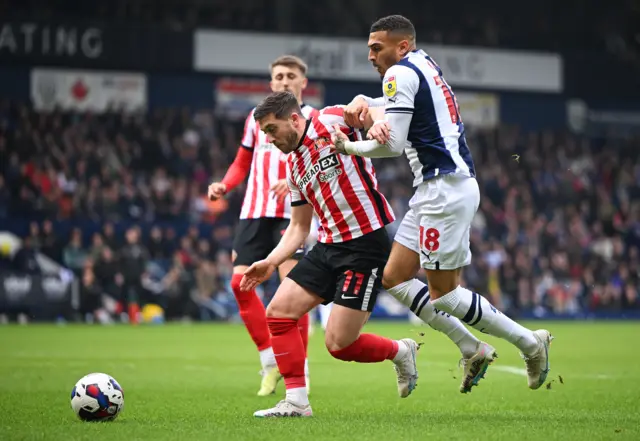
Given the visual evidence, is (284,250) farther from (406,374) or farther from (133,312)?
(133,312)

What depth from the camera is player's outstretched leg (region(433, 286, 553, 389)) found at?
21.1 ft

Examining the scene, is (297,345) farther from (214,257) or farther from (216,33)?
(216,33)

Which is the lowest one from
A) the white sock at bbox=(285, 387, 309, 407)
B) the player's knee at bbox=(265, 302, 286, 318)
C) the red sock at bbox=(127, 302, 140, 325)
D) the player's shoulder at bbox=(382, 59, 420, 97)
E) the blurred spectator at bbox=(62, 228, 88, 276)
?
the red sock at bbox=(127, 302, 140, 325)

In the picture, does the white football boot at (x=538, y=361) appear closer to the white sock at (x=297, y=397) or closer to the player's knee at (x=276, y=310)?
the white sock at (x=297, y=397)

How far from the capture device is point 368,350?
22.4 feet

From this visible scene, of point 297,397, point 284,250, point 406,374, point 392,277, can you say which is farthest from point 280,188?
point 297,397

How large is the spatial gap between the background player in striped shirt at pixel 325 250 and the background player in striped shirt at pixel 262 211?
1660 mm

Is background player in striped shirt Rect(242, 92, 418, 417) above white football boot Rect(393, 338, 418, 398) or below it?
above

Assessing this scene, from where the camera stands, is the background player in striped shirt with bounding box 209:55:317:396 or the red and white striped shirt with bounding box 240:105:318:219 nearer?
the background player in striped shirt with bounding box 209:55:317:396

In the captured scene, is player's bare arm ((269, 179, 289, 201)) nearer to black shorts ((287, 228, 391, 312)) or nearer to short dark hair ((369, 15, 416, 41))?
black shorts ((287, 228, 391, 312))

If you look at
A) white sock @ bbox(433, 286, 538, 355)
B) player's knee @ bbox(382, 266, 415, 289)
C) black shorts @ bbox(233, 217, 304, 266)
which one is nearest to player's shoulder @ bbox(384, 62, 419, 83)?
player's knee @ bbox(382, 266, 415, 289)

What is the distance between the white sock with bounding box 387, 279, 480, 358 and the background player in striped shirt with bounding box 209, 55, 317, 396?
69.4 inches

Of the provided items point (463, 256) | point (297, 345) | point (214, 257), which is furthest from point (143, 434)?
point (214, 257)

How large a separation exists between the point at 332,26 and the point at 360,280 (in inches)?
851
